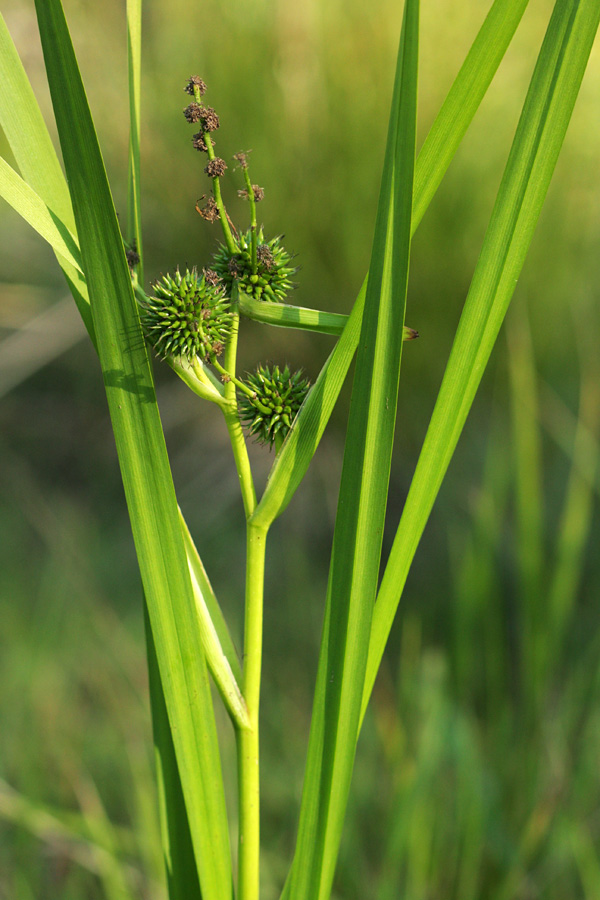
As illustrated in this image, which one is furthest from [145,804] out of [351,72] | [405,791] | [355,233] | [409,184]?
[351,72]

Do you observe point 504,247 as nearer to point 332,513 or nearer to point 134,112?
point 134,112

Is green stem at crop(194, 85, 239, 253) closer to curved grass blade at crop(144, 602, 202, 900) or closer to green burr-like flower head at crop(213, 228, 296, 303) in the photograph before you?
green burr-like flower head at crop(213, 228, 296, 303)

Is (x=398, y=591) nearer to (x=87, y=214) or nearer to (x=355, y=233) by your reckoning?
(x=87, y=214)

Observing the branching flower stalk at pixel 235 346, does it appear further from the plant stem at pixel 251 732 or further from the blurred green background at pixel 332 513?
the blurred green background at pixel 332 513

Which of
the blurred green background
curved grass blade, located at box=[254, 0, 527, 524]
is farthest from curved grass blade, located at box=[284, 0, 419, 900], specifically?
the blurred green background

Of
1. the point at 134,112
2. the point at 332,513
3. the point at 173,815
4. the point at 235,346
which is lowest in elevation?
the point at 173,815

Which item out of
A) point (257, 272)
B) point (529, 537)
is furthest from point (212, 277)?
point (529, 537)
